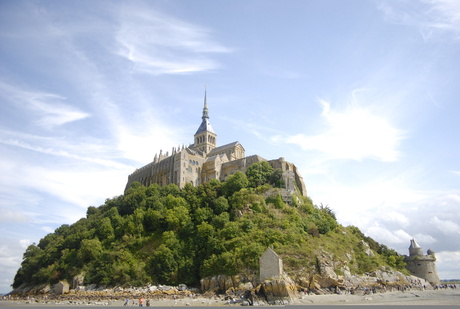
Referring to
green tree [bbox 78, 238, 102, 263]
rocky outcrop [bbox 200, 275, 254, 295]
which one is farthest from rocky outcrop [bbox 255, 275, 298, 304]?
green tree [bbox 78, 238, 102, 263]

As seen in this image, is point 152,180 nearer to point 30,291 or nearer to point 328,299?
point 30,291

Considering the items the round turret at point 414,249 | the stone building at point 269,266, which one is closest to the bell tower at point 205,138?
the round turret at point 414,249

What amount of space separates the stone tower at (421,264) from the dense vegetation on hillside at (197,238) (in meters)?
4.49

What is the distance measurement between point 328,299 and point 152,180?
2067 inches

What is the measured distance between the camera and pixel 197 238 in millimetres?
55312

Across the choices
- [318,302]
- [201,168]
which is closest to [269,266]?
[318,302]

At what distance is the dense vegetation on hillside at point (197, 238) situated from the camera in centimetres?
5059

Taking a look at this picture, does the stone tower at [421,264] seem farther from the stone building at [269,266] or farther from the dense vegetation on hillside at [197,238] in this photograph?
the stone building at [269,266]

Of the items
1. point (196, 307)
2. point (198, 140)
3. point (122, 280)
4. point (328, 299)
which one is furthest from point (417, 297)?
point (198, 140)

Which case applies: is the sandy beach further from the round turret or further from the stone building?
the round turret

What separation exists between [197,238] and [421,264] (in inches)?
1661

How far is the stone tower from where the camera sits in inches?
2586

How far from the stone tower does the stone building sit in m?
35.5

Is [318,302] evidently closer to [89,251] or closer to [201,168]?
[89,251]
